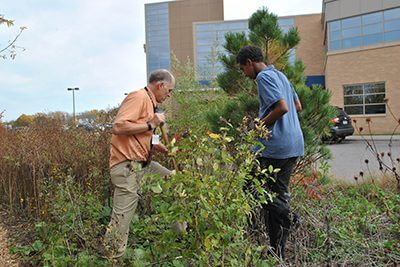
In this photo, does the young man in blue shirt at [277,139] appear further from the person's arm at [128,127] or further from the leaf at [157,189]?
the leaf at [157,189]

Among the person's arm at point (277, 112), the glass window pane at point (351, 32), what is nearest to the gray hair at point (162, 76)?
the person's arm at point (277, 112)

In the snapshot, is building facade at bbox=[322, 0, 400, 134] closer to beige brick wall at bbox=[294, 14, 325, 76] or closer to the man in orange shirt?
beige brick wall at bbox=[294, 14, 325, 76]

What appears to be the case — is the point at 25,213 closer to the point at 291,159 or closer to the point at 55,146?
the point at 55,146

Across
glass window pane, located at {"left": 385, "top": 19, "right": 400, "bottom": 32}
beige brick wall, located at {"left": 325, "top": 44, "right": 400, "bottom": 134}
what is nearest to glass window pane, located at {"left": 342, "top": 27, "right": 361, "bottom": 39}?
beige brick wall, located at {"left": 325, "top": 44, "right": 400, "bottom": 134}

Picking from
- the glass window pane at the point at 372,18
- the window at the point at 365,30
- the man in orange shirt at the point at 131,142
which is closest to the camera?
the man in orange shirt at the point at 131,142

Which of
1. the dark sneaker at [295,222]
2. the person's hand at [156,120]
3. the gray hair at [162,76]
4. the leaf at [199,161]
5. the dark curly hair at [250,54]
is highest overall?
the dark curly hair at [250,54]

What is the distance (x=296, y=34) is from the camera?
4535mm

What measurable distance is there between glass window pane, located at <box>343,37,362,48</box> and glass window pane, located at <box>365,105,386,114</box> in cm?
393

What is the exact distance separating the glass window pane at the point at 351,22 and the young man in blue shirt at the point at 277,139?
23267mm

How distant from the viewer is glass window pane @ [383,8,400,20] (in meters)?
22.1

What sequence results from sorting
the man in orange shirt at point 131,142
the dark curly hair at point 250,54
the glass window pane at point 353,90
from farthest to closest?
the glass window pane at point 353,90 → the dark curly hair at point 250,54 → the man in orange shirt at point 131,142

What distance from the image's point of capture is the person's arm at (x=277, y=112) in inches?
111

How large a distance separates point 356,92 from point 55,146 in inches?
884

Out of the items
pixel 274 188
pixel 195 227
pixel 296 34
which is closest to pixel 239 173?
pixel 195 227
